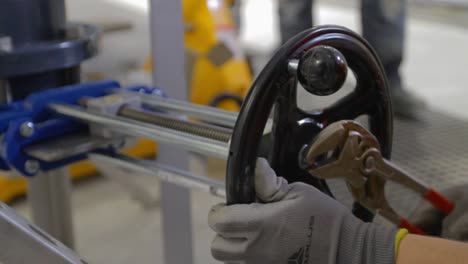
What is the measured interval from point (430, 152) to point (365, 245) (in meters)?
1.32

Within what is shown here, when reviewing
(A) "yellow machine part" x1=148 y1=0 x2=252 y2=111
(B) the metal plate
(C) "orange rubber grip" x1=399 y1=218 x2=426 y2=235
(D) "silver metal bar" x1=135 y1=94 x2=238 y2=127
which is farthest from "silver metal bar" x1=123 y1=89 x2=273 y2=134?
(A) "yellow machine part" x1=148 y1=0 x2=252 y2=111

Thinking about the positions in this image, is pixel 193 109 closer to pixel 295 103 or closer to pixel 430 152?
pixel 295 103

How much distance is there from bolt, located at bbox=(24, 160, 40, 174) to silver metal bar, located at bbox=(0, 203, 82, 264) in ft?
0.60

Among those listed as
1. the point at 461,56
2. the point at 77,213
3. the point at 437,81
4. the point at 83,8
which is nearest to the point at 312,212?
the point at 77,213

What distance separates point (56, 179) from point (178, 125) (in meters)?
0.44

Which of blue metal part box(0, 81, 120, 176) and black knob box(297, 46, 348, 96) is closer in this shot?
black knob box(297, 46, 348, 96)

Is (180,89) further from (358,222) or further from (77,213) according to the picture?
(77,213)

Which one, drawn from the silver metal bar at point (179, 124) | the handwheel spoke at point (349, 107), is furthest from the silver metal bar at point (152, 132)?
the handwheel spoke at point (349, 107)

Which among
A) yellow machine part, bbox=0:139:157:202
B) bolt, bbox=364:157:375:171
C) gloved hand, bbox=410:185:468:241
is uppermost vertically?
bolt, bbox=364:157:375:171

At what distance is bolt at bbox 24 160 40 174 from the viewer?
2.62 ft

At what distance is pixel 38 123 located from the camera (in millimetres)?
813

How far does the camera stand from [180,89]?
111 cm

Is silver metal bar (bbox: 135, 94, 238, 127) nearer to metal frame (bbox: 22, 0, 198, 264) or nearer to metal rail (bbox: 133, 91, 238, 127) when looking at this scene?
metal rail (bbox: 133, 91, 238, 127)

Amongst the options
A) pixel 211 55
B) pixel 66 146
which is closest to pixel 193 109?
pixel 66 146
